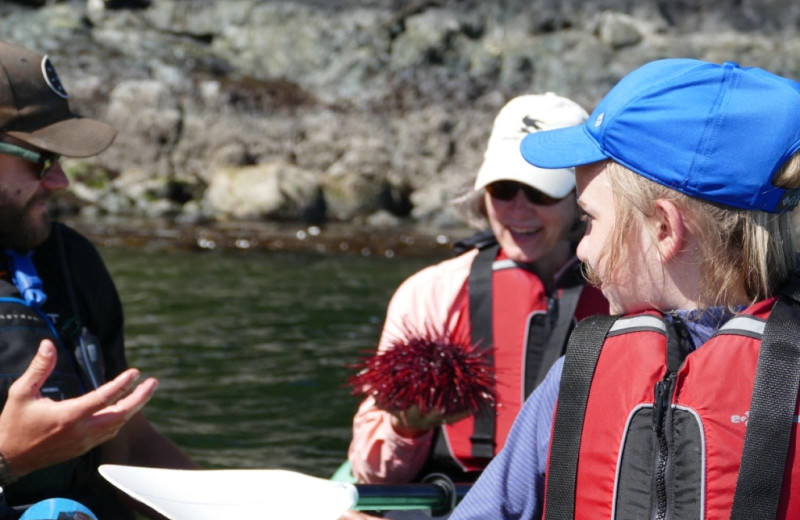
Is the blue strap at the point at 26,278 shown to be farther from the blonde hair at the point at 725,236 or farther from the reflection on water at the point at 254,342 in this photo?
the reflection on water at the point at 254,342

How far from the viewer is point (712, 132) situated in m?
1.66

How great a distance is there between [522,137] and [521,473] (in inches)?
61.6

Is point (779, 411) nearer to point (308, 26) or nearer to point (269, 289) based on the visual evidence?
point (269, 289)

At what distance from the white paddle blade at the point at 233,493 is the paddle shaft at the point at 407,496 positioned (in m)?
0.54

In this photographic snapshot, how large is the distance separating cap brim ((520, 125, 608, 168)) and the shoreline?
37.4 feet

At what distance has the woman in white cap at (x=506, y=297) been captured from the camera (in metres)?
3.20

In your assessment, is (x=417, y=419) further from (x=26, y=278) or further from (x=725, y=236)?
(x=725, y=236)

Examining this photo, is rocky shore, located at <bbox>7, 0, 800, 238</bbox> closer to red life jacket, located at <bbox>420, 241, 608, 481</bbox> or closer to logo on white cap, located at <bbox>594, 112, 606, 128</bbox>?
red life jacket, located at <bbox>420, 241, 608, 481</bbox>

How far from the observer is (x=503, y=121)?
133 inches

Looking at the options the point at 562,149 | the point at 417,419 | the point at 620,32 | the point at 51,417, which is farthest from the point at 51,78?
the point at 620,32

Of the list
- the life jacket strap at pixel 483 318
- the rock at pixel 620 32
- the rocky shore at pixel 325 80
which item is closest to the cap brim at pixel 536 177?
the life jacket strap at pixel 483 318

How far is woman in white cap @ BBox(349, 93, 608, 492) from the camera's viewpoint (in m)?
3.20

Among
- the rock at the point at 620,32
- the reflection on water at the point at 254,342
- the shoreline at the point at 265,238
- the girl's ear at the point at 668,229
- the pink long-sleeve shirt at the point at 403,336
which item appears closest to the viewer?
the girl's ear at the point at 668,229

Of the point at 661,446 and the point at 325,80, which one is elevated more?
the point at 661,446
